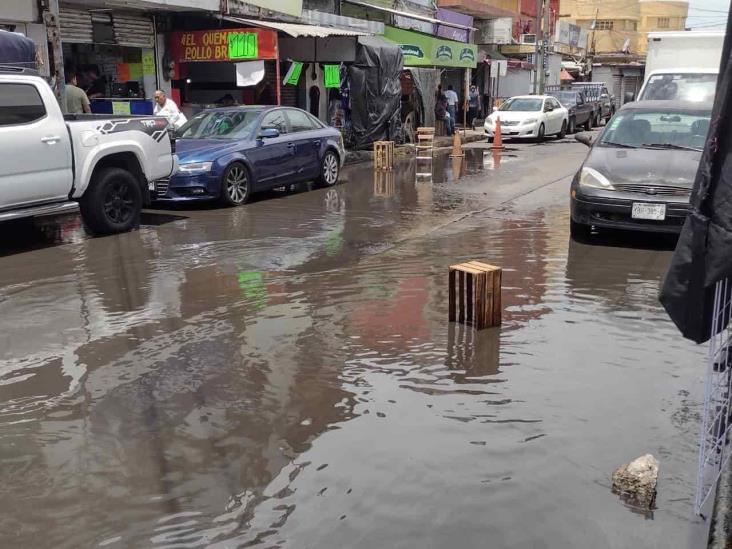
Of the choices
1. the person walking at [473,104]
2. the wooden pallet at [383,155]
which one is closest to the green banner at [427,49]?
the person walking at [473,104]

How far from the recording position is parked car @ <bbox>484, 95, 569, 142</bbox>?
26016 millimetres

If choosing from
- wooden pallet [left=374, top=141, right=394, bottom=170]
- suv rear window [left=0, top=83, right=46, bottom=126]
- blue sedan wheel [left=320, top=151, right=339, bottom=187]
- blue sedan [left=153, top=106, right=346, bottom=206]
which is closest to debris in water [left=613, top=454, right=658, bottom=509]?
suv rear window [left=0, top=83, right=46, bottom=126]

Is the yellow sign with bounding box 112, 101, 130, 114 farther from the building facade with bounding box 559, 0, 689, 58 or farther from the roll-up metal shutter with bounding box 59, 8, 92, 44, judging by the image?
the building facade with bounding box 559, 0, 689, 58

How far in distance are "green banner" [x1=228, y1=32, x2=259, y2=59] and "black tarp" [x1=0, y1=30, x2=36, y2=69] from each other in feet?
22.1

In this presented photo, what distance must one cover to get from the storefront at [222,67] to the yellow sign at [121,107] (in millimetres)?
2139

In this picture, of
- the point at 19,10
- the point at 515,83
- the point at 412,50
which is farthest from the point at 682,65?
the point at 515,83

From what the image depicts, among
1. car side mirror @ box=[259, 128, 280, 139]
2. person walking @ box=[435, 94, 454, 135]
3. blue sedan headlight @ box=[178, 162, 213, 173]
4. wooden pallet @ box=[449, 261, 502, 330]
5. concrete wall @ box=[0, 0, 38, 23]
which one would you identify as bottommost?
wooden pallet @ box=[449, 261, 502, 330]

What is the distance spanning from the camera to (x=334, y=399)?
475 centimetres

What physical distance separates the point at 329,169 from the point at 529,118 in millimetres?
13255

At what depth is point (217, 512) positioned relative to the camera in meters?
3.51

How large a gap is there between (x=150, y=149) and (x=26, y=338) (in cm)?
478

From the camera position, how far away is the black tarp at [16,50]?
10.2m

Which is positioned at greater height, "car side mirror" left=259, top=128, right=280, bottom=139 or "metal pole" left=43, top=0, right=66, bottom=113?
"metal pole" left=43, top=0, right=66, bottom=113

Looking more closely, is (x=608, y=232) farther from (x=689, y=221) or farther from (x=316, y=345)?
(x=689, y=221)
